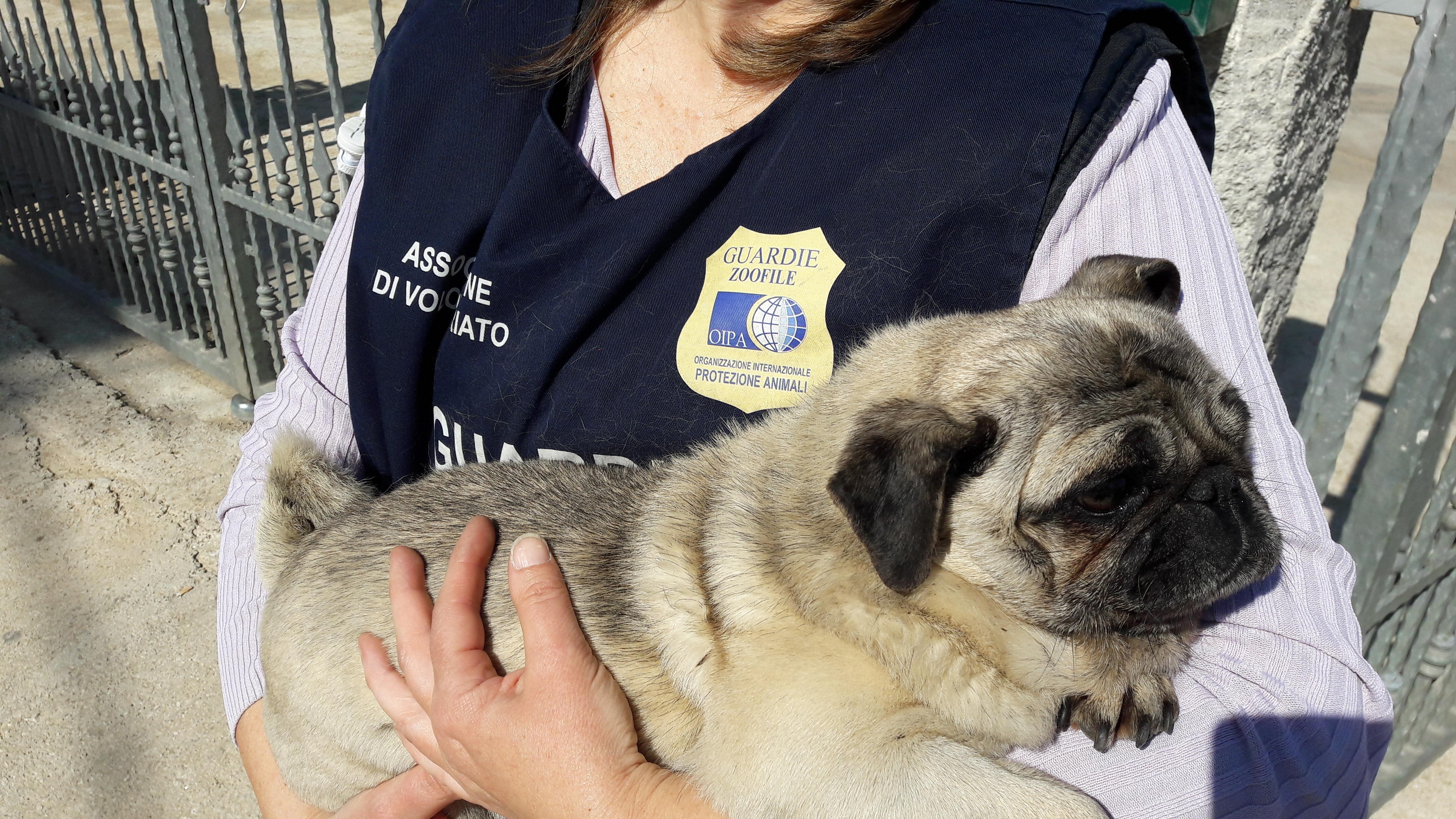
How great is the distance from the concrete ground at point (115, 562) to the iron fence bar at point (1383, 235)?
2.08 meters

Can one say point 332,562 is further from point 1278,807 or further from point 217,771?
point 217,771

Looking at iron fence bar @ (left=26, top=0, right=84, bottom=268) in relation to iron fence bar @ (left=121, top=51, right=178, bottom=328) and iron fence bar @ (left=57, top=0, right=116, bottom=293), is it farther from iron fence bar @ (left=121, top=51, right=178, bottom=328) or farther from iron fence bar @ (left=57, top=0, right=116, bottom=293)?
iron fence bar @ (left=121, top=51, right=178, bottom=328)

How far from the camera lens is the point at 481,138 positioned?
2260 mm

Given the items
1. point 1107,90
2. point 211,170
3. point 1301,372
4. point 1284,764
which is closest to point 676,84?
point 1107,90

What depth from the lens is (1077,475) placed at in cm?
180

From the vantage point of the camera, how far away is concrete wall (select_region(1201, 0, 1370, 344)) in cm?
418

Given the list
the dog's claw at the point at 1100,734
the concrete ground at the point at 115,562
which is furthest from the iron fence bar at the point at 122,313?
the dog's claw at the point at 1100,734

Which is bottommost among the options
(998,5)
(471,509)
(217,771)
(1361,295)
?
(217,771)

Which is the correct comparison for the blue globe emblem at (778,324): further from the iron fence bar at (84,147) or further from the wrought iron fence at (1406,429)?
the iron fence bar at (84,147)

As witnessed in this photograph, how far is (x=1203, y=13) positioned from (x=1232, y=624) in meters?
3.14

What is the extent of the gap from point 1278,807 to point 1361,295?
1962mm

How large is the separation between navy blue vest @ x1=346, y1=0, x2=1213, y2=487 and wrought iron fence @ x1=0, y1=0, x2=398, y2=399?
2.54 m

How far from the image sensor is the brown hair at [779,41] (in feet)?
6.76

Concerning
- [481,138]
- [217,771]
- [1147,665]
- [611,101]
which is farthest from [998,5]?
[217,771]
